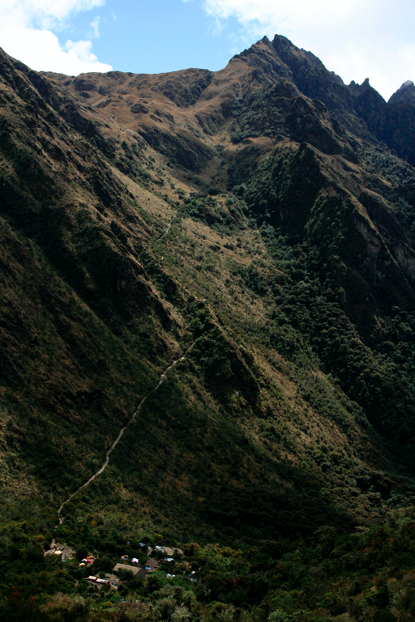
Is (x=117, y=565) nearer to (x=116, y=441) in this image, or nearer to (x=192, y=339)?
(x=116, y=441)

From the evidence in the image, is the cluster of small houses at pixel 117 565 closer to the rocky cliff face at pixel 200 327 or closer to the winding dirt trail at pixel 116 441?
the winding dirt trail at pixel 116 441

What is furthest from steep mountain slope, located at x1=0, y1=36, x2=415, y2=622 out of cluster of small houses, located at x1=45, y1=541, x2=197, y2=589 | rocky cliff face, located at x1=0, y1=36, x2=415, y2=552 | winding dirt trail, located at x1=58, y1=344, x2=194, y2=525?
cluster of small houses, located at x1=45, y1=541, x2=197, y2=589

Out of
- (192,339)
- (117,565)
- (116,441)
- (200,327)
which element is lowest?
(117,565)

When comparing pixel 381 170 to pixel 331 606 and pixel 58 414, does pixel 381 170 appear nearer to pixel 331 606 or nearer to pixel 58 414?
pixel 58 414

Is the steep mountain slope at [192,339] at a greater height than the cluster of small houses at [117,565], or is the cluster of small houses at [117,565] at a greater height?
the steep mountain slope at [192,339]

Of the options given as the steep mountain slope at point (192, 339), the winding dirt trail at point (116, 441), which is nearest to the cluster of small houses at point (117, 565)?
the steep mountain slope at point (192, 339)

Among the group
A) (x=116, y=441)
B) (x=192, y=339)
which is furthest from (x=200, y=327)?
(x=116, y=441)

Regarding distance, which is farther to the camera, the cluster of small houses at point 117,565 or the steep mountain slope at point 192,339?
the steep mountain slope at point 192,339

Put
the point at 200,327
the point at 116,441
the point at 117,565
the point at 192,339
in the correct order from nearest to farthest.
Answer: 1. the point at 117,565
2. the point at 116,441
3. the point at 192,339
4. the point at 200,327

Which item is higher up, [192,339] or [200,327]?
[200,327]
